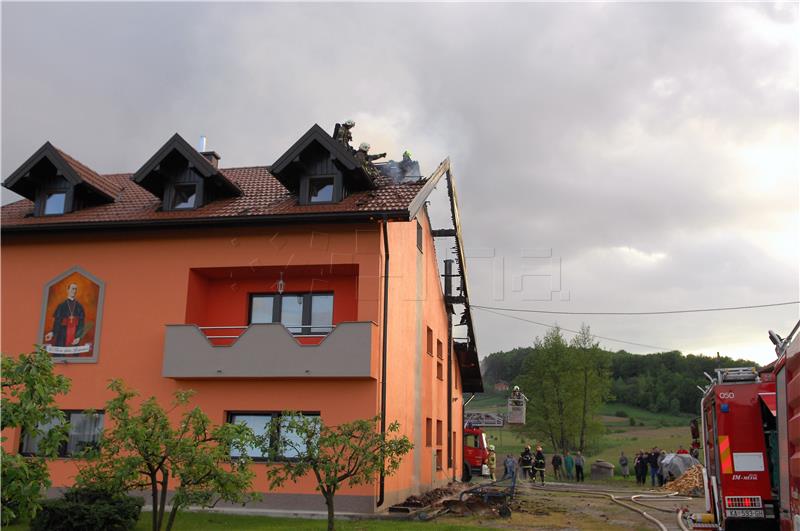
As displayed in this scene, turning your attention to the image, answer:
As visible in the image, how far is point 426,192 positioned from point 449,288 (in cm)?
1098

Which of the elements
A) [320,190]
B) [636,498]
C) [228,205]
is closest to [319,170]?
[320,190]

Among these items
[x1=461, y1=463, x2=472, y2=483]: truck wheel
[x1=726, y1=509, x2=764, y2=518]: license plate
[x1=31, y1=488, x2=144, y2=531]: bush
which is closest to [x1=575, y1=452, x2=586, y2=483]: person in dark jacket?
[x1=461, y1=463, x2=472, y2=483]: truck wheel

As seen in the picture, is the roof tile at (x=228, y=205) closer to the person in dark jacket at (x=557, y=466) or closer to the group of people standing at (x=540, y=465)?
the group of people standing at (x=540, y=465)

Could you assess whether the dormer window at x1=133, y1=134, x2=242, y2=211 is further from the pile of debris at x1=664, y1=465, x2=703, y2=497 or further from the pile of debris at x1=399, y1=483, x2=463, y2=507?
the pile of debris at x1=664, y1=465, x2=703, y2=497

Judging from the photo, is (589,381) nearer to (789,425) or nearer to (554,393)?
(554,393)

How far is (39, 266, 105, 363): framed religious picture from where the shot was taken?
1895cm

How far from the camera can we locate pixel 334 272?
1898 centimetres

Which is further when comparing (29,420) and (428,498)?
(428,498)

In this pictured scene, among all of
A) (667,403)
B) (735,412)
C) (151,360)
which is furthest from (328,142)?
(667,403)

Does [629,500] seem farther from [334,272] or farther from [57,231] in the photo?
[57,231]

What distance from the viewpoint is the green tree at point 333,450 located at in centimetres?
1340

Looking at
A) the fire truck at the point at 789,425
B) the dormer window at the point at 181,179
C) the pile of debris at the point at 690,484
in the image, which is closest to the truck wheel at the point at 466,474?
the pile of debris at the point at 690,484

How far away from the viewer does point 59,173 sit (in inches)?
802

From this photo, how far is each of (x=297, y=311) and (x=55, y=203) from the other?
8138 mm
